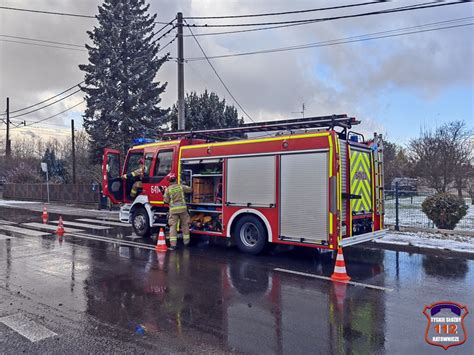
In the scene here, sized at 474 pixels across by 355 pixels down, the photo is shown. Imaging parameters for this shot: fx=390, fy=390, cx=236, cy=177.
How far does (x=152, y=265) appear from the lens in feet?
25.3

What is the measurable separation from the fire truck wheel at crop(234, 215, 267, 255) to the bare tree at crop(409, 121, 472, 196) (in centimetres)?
1095

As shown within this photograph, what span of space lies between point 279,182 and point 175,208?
2.75 metres

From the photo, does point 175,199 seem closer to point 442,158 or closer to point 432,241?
point 432,241

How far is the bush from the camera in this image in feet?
35.8

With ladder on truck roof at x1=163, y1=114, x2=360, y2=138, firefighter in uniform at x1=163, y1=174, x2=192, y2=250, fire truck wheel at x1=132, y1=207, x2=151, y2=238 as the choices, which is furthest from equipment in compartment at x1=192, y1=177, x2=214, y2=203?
fire truck wheel at x1=132, y1=207, x2=151, y2=238

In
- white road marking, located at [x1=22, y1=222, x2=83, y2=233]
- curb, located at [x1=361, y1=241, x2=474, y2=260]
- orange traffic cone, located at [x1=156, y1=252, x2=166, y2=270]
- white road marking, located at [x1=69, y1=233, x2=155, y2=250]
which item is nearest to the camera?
orange traffic cone, located at [x1=156, y1=252, x2=166, y2=270]

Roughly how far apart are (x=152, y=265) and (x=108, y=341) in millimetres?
3648

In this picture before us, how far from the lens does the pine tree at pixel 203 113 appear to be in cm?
2436

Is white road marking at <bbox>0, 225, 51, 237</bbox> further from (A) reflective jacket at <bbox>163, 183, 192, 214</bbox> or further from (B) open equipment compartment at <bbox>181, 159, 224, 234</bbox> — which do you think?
(B) open equipment compartment at <bbox>181, 159, 224, 234</bbox>

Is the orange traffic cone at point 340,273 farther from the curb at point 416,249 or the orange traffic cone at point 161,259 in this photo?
the curb at point 416,249

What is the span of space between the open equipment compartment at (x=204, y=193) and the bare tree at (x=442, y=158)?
11.0 metres

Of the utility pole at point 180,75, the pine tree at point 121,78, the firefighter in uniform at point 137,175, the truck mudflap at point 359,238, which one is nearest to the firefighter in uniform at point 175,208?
the firefighter in uniform at point 137,175

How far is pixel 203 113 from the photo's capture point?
24.5m

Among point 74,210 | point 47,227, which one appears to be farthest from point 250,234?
point 74,210
